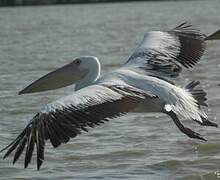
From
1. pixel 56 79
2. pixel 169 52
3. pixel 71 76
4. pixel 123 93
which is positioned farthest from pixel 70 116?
pixel 169 52

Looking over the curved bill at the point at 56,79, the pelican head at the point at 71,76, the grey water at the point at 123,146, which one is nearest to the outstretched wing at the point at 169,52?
the pelican head at the point at 71,76

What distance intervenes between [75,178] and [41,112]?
1114 millimetres

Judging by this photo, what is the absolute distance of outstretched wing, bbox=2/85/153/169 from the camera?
17.0 feet

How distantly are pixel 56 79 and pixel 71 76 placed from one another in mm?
177

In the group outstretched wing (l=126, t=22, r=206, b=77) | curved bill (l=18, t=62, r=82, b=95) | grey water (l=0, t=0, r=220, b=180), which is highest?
outstretched wing (l=126, t=22, r=206, b=77)

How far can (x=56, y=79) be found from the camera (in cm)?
699

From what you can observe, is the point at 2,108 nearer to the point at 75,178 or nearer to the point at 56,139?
the point at 75,178

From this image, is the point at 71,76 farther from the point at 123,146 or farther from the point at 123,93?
the point at 123,93

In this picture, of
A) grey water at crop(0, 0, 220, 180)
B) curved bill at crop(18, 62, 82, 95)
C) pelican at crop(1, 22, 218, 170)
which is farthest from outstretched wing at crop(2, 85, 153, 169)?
curved bill at crop(18, 62, 82, 95)

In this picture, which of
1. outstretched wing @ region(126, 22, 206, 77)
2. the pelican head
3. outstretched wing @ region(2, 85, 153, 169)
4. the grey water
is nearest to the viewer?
outstretched wing @ region(2, 85, 153, 169)

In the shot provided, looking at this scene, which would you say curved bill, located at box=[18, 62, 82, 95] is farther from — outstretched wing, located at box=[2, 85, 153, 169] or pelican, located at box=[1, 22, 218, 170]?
outstretched wing, located at box=[2, 85, 153, 169]

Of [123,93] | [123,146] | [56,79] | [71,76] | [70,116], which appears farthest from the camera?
[123,146]

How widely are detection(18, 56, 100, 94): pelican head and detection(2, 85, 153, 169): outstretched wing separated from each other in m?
0.93

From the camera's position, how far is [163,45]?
734 centimetres
